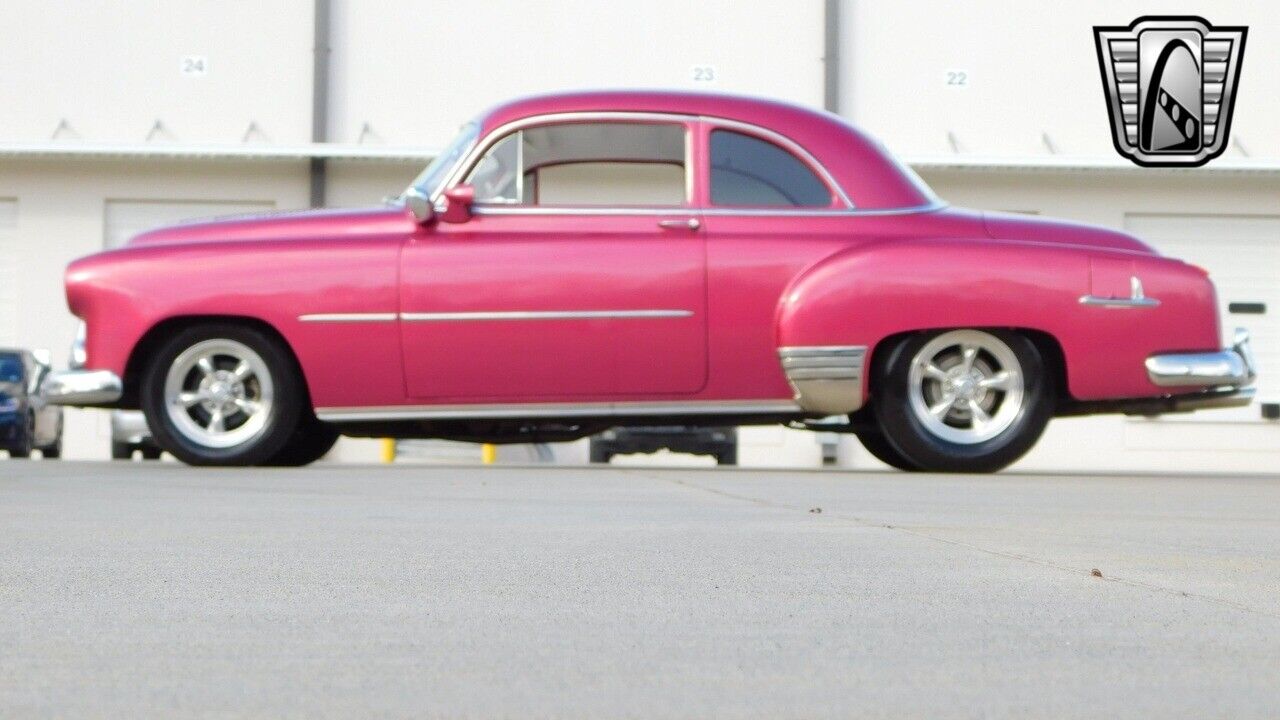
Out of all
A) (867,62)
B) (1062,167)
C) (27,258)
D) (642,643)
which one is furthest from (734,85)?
(642,643)

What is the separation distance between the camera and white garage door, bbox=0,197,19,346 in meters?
19.6

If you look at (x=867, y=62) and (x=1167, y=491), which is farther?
(x=867, y=62)

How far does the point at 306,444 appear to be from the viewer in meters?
8.27

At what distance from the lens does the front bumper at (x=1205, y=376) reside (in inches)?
298

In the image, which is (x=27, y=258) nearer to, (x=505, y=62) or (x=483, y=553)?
(x=505, y=62)

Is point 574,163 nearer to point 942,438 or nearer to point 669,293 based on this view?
point 669,293

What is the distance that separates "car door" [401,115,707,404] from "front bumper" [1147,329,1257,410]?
180 cm

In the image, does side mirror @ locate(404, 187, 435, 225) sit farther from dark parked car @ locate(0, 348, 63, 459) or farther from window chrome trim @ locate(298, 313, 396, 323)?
dark parked car @ locate(0, 348, 63, 459)

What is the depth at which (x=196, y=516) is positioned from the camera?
17.0 feet

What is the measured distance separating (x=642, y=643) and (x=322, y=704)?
0.67m

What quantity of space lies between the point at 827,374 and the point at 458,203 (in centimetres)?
160

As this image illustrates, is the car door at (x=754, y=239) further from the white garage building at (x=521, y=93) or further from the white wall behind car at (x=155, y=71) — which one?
the white wall behind car at (x=155, y=71)

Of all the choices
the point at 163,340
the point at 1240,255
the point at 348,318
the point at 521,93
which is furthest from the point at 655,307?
the point at 1240,255

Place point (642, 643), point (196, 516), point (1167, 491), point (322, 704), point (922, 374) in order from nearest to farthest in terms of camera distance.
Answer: point (322, 704)
point (642, 643)
point (196, 516)
point (1167, 491)
point (922, 374)
